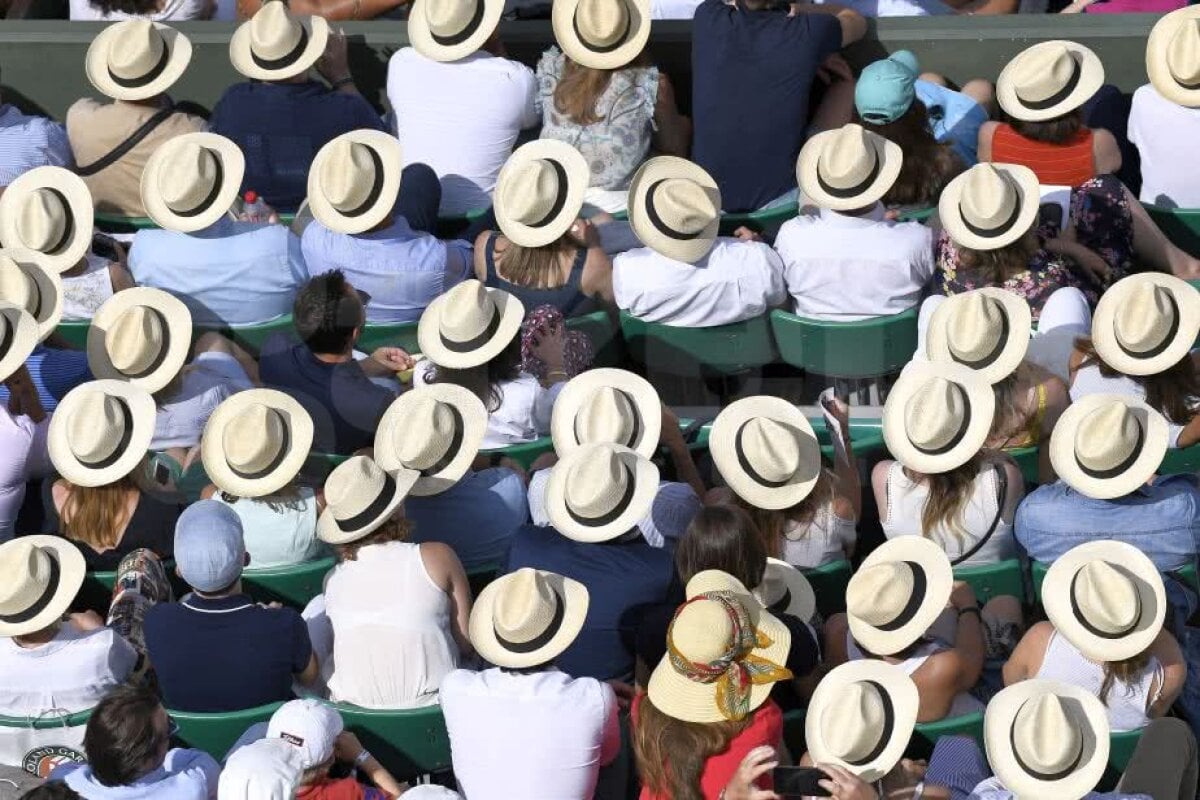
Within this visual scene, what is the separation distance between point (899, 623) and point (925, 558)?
22cm

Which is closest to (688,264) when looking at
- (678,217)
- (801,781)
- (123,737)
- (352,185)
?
(678,217)

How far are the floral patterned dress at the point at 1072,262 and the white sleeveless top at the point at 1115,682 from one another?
197 cm

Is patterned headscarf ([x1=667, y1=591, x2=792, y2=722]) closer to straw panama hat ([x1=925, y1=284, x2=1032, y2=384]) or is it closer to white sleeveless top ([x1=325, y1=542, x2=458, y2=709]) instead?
white sleeveless top ([x1=325, y1=542, x2=458, y2=709])

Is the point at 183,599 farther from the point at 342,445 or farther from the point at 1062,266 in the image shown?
the point at 1062,266

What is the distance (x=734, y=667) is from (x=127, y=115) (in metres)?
4.38

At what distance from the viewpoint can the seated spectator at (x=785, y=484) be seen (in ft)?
22.7

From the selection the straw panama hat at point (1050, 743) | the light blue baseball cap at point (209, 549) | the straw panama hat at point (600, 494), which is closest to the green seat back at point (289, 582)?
the light blue baseball cap at point (209, 549)

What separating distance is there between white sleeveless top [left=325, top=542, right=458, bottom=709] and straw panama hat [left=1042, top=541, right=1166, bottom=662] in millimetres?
1817

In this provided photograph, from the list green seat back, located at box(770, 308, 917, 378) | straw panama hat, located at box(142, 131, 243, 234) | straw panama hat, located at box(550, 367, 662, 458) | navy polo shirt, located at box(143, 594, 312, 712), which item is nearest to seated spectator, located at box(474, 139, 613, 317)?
green seat back, located at box(770, 308, 917, 378)

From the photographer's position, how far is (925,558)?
6477mm

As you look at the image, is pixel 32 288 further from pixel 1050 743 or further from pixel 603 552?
pixel 1050 743

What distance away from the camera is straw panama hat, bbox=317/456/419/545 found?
6824 mm

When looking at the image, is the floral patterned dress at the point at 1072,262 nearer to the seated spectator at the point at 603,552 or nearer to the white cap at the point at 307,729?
the seated spectator at the point at 603,552

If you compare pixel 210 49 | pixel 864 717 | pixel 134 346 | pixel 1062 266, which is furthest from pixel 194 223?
pixel 864 717
